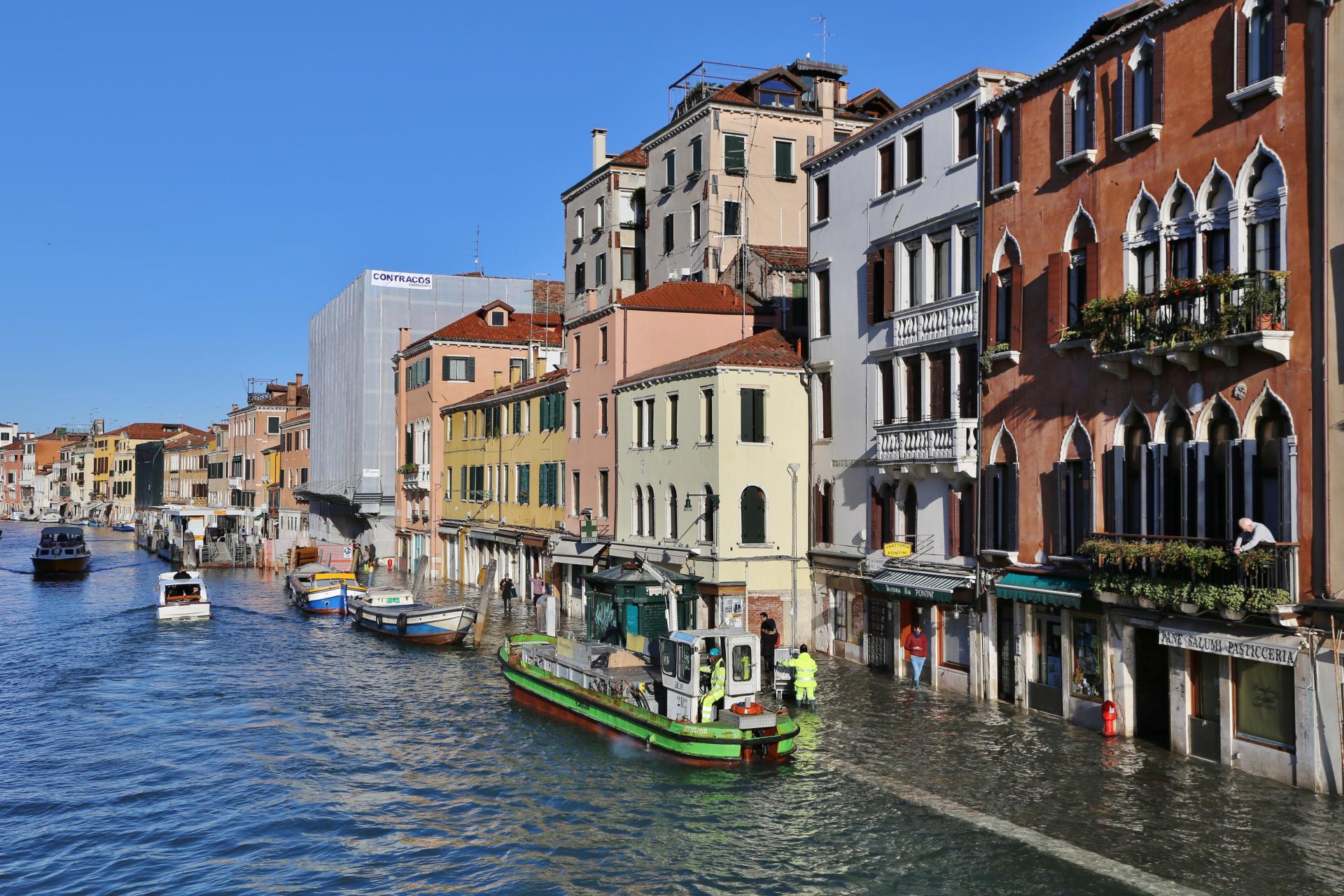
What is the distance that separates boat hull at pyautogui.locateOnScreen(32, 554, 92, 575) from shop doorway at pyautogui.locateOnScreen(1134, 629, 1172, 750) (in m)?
67.7

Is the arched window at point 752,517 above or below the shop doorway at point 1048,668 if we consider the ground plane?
above

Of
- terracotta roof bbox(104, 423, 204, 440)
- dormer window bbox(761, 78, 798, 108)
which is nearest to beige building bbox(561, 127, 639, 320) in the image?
dormer window bbox(761, 78, 798, 108)

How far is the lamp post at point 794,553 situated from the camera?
118ft

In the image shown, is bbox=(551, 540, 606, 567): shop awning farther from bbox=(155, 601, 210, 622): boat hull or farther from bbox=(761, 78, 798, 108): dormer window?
bbox=(761, 78, 798, 108): dormer window

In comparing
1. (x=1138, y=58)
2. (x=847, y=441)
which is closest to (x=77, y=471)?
(x=847, y=441)

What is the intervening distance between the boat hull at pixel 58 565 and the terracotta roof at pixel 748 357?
49897mm

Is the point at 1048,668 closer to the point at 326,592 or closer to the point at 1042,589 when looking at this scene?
the point at 1042,589

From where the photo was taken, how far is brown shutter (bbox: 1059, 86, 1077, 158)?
25.9m

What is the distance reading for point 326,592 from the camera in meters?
53.2

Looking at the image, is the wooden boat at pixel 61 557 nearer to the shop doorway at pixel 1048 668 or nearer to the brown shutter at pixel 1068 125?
the shop doorway at pixel 1048 668

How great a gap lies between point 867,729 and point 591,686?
20.6 feet

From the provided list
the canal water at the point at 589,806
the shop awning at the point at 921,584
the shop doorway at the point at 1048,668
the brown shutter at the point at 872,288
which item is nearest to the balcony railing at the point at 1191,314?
the shop doorway at the point at 1048,668

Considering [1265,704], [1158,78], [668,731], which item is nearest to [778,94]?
[1158,78]

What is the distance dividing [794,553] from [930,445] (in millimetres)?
7607
